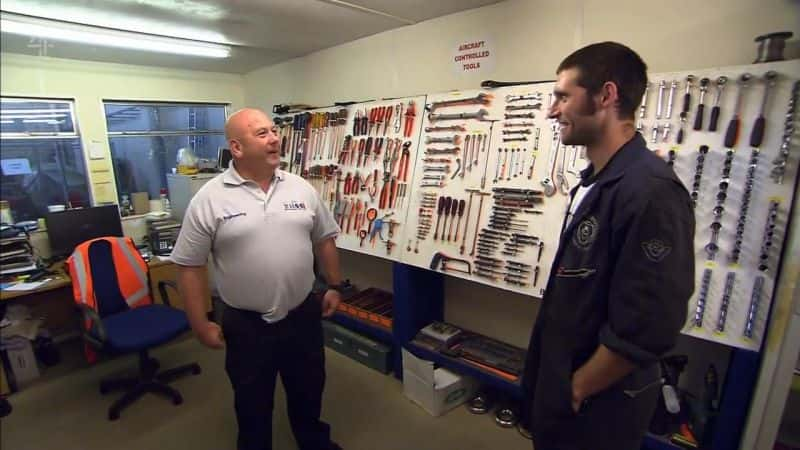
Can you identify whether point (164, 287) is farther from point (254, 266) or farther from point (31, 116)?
point (31, 116)

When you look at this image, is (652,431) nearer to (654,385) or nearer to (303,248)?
(654,385)

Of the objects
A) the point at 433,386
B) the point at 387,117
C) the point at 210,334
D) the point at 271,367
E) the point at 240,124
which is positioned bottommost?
the point at 433,386

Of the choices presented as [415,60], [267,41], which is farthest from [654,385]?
[267,41]

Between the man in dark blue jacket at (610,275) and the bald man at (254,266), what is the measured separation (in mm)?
1041

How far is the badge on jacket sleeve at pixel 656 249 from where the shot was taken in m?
0.84

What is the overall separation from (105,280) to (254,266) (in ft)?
1.67

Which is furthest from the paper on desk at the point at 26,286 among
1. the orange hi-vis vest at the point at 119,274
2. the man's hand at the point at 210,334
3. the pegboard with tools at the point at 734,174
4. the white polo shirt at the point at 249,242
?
the pegboard with tools at the point at 734,174

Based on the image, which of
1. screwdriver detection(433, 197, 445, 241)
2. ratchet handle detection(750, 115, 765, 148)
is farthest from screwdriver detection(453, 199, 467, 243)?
ratchet handle detection(750, 115, 765, 148)

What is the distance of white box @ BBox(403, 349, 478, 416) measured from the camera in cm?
230

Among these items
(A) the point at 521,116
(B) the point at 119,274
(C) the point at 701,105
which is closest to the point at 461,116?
(A) the point at 521,116

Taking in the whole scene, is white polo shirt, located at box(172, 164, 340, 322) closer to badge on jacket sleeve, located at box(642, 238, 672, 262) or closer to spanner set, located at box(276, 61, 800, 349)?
spanner set, located at box(276, 61, 800, 349)

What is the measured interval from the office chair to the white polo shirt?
242 mm

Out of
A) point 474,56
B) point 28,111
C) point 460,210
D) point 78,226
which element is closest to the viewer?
point 28,111

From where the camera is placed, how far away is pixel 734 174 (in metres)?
1.53
